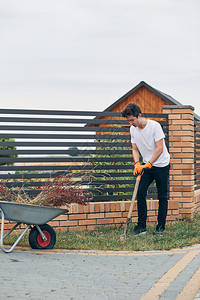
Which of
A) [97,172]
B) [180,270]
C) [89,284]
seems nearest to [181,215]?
[97,172]

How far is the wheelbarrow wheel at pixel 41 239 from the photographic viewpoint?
6.68m

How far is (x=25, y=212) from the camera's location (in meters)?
6.37

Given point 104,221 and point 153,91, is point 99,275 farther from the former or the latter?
point 153,91

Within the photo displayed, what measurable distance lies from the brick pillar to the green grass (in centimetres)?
94

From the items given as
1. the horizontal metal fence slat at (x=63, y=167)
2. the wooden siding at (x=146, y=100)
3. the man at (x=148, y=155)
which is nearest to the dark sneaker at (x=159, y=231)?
the man at (x=148, y=155)

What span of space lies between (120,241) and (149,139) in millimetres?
1610

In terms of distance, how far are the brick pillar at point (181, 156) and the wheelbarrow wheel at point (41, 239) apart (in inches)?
131

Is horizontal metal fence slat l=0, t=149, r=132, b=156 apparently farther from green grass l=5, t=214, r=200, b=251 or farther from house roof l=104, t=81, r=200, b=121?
house roof l=104, t=81, r=200, b=121

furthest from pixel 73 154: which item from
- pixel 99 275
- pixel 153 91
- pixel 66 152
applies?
pixel 153 91

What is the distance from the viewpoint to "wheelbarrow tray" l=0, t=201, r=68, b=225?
6324 millimetres

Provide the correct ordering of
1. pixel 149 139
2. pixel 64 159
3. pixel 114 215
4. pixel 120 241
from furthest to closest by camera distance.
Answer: pixel 114 215 < pixel 64 159 < pixel 149 139 < pixel 120 241

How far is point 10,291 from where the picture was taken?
4.68 m

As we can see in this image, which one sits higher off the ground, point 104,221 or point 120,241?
point 104,221

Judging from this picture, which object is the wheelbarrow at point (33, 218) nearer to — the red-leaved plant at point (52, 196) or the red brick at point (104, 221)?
the red-leaved plant at point (52, 196)
